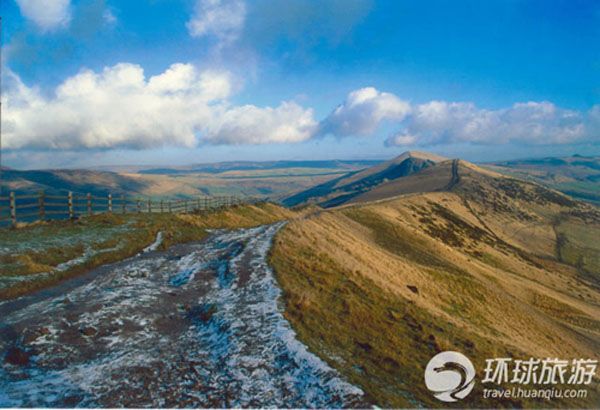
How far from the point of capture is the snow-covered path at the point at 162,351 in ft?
30.9

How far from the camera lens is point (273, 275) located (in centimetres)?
1930

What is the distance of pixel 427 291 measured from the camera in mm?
33438

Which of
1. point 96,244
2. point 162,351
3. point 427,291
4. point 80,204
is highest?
point 80,204

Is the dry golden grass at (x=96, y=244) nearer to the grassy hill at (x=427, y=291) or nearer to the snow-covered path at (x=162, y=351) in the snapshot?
the snow-covered path at (x=162, y=351)

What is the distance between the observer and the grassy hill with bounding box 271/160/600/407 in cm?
1255

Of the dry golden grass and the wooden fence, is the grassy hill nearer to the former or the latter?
the dry golden grass

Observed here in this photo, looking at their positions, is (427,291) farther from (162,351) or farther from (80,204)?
(80,204)

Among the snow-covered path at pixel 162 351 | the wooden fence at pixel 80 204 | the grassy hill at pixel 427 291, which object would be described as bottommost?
the grassy hill at pixel 427 291

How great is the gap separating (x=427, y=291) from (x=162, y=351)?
27772 millimetres

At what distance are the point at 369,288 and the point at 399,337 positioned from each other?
699cm

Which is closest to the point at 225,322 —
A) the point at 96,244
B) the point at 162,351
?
the point at 162,351

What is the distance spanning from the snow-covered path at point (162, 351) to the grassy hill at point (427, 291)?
1159 millimetres

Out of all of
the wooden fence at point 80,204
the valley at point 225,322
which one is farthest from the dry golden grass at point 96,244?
the wooden fence at point 80,204

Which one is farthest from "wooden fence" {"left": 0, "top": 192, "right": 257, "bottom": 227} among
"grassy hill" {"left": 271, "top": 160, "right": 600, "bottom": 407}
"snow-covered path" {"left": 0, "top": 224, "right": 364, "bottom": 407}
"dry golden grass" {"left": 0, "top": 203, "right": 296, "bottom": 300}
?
"grassy hill" {"left": 271, "top": 160, "right": 600, "bottom": 407}
